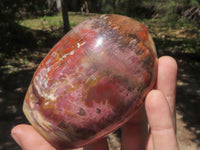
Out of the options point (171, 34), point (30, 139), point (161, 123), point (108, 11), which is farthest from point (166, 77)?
point (108, 11)

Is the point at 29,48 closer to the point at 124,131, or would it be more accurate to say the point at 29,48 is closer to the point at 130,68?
the point at 124,131

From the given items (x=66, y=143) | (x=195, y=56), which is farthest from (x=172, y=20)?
(x=66, y=143)

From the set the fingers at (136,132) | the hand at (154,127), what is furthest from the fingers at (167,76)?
the fingers at (136,132)

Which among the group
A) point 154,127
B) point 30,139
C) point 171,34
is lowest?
point 171,34

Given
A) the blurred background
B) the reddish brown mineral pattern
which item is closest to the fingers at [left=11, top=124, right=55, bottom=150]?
the reddish brown mineral pattern

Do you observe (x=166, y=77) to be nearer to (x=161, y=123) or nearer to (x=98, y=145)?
(x=161, y=123)

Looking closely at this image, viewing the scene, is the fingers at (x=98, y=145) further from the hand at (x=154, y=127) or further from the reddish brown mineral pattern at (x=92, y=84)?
the reddish brown mineral pattern at (x=92, y=84)
